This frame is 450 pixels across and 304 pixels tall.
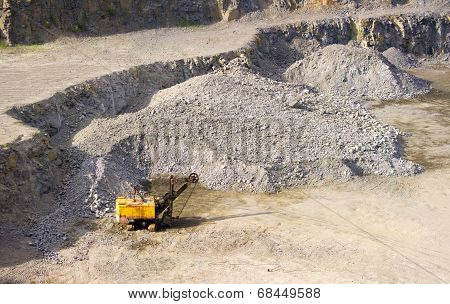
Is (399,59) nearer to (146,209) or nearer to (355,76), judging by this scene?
→ (355,76)

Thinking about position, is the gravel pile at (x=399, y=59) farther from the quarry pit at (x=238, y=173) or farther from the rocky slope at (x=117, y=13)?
the quarry pit at (x=238, y=173)

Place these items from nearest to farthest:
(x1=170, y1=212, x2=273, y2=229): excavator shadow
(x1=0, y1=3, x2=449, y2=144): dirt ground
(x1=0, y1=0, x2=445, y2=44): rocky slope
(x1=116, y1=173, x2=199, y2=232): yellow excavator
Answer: (x1=116, y1=173, x2=199, y2=232): yellow excavator, (x1=170, y1=212, x2=273, y2=229): excavator shadow, (x1=0, y1=3, x2=449, y2=144): dirt ground, (x1=0, y1=0, x2=445, y2=44): rocky slope

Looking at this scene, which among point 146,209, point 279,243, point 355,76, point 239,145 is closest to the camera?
point 279,243

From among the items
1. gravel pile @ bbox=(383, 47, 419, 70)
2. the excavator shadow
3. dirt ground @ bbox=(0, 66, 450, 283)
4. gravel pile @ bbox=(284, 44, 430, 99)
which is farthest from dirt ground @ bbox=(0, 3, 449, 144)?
the excavator shadow

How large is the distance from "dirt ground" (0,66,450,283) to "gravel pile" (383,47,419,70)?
62.2ft

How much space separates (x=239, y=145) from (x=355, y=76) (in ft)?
42.7

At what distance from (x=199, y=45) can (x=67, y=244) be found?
19832mm

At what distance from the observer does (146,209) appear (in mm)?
16766

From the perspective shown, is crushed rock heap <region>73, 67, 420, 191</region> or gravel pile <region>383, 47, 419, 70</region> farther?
gravel pile <region>383, 47, 419, 70</region>

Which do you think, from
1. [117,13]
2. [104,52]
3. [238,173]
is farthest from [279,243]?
[117,13]

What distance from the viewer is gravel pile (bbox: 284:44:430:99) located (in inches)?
1232

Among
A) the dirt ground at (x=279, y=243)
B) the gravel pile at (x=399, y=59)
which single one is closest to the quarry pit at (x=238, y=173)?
the dirt ground at (x=279, y=243)

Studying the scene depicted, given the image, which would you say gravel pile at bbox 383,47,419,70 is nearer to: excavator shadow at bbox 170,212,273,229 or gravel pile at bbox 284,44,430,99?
gravel pile at bbox 284,44,430,99

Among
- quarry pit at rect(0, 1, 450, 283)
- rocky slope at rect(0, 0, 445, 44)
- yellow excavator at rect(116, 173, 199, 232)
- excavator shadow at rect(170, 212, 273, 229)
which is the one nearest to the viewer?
quarry pit at rect(0, 1, 450, 283)
